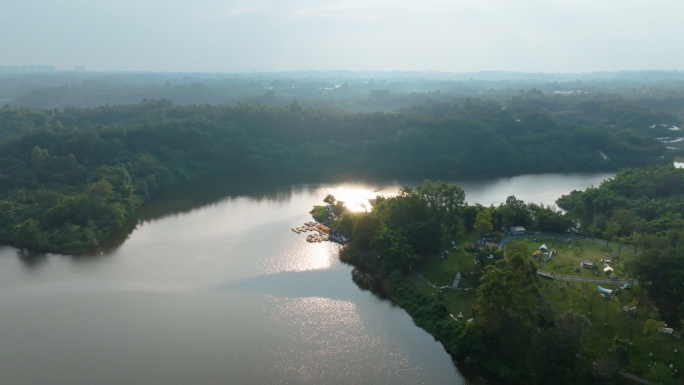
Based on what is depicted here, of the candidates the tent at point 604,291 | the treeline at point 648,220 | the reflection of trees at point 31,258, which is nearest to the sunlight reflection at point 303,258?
the reflection of trees at point 31,258

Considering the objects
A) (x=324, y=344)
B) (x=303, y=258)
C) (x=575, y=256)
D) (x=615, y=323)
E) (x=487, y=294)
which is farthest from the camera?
(x=303, y=258)

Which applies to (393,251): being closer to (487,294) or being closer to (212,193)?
(487,294)

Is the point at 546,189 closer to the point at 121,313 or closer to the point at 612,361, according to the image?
the point at 612,361

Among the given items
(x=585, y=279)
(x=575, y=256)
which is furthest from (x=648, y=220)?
(x=585, y=279)

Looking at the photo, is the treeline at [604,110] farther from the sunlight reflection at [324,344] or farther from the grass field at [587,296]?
the sunlight reflection at [324,344]

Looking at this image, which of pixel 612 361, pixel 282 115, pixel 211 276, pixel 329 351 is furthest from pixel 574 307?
pixel 282 115

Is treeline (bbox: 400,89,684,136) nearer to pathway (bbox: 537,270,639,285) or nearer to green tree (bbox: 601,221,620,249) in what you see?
green tree (bbox: 601,221,620,249)
